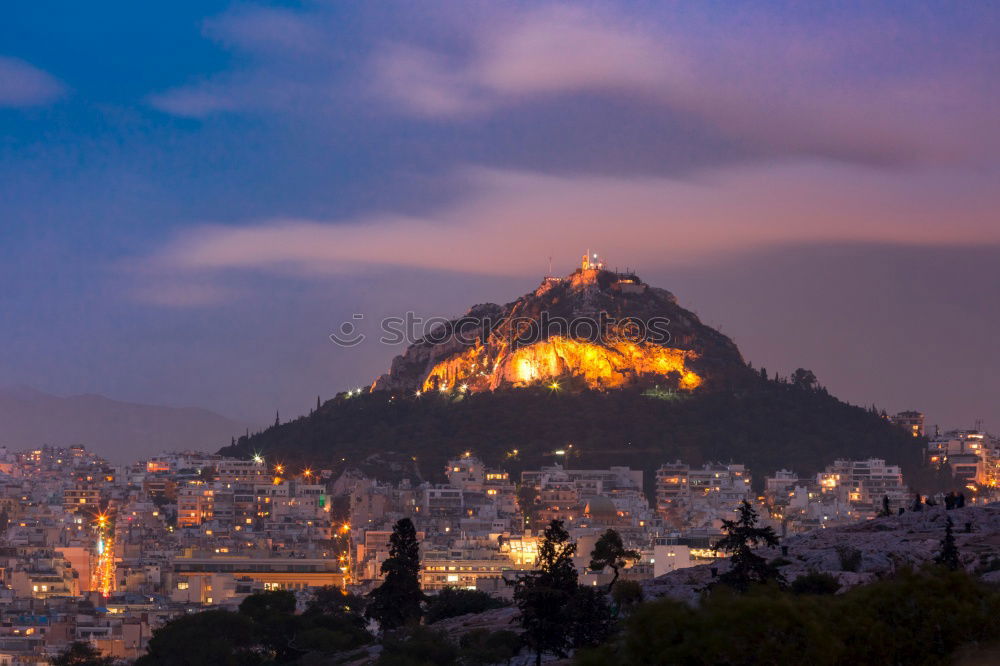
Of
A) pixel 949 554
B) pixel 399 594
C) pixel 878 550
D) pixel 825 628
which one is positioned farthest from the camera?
pixel 399 594

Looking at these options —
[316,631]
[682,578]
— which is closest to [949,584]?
[682,578]

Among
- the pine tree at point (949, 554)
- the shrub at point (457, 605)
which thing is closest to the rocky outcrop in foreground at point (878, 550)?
the pine tree at point (949, 554)

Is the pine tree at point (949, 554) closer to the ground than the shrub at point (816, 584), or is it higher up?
higher up

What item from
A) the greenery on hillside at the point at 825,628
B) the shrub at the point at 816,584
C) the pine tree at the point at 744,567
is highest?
the pine tree at the point at 744,567

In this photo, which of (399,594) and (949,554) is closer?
(949,554)

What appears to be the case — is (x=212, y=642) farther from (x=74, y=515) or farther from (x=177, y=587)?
(x=74, y=515)

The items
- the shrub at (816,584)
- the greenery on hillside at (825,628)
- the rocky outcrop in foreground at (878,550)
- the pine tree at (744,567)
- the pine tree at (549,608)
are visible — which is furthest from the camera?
the rocky outcrop in foreground at (878,550)

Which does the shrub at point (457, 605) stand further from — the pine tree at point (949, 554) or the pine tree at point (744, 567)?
the pine tree at point (949, 554)

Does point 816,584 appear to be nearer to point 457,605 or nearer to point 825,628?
point 825,628

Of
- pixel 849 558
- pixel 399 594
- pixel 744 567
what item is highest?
pixel 849 558

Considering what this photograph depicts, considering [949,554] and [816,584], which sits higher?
[949,554]

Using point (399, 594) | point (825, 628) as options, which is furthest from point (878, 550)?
point (399, 594)
